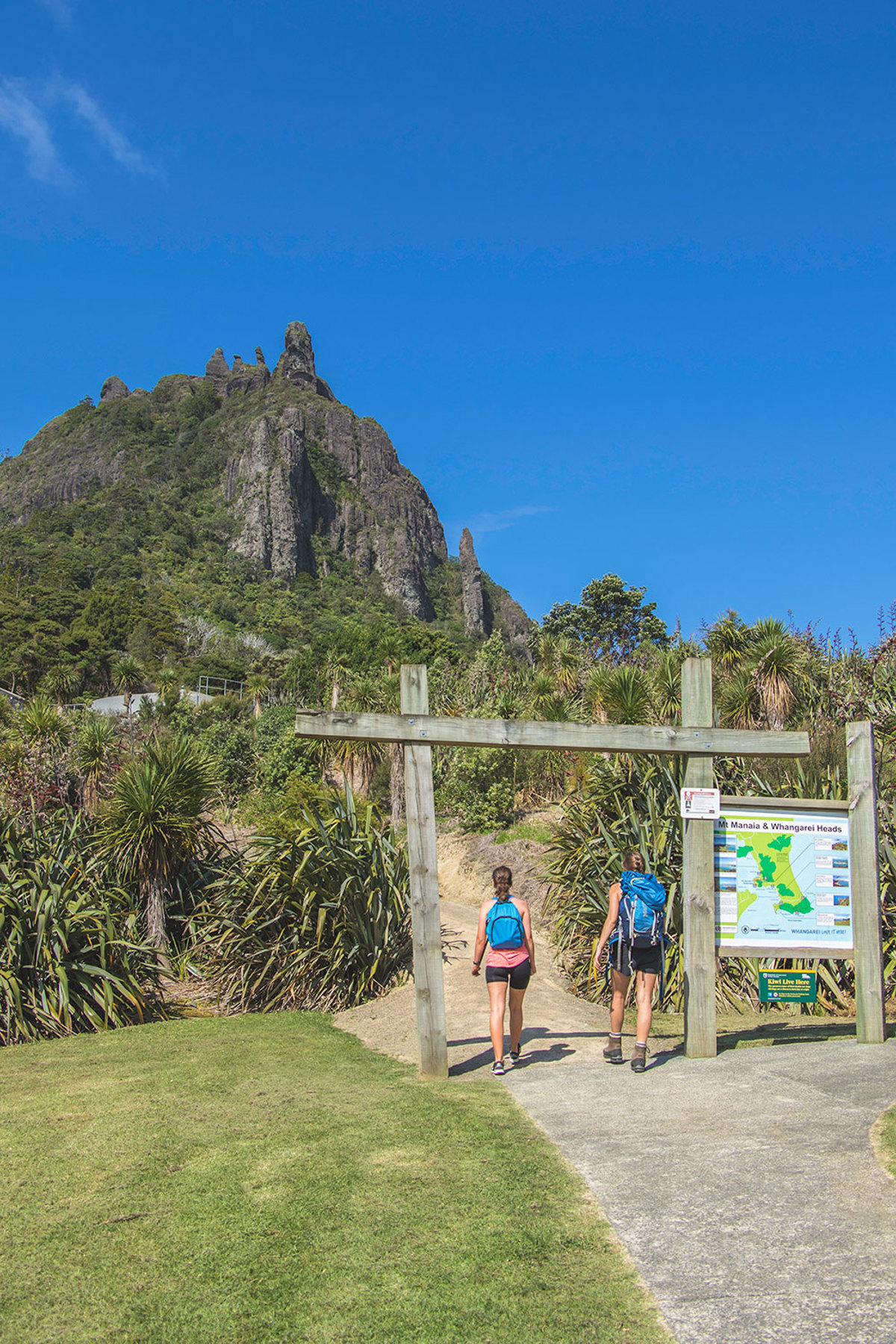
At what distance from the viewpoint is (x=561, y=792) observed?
21.1 meters

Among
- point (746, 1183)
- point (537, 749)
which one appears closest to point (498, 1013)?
point (537, 749)

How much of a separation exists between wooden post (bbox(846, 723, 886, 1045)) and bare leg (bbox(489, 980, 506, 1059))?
247 cm

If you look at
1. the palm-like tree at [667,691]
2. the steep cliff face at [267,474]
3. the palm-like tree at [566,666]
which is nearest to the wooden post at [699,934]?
the palm-like tree at [667,691]

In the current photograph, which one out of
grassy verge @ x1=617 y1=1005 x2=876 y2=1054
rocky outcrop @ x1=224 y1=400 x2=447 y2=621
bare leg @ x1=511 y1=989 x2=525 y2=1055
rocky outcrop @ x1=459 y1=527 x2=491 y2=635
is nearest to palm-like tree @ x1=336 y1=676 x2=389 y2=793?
grassy verge @ x1=617 y1=1005 x2=876 y2=1054

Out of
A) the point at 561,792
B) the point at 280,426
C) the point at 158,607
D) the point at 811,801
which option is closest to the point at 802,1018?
the point at 811,801

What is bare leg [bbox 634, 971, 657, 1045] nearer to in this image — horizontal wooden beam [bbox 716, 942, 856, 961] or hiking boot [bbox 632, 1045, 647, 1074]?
hiking boot [bbox 632, 1045, 647, 1074]

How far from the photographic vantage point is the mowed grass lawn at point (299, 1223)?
312 centimetres

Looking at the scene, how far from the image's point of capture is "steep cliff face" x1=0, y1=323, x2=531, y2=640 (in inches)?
5064

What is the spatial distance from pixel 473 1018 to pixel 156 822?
5.11m

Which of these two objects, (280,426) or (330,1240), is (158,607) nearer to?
(280,426)

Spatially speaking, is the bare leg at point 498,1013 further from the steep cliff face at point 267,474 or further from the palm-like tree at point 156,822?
the steep cliff face at point 267,474

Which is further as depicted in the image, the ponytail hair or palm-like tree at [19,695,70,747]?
palm-like tree at [19,695,70,747]

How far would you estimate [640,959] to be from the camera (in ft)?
22.0

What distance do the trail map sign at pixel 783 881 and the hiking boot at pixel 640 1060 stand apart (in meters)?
0.91
